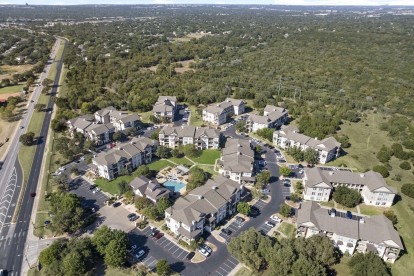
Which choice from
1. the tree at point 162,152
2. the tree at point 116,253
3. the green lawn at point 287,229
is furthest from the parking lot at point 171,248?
the tree at point 162,152

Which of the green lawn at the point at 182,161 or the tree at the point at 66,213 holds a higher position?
the tree at the point at 66,213

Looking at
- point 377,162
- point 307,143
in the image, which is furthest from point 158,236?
point 377,162

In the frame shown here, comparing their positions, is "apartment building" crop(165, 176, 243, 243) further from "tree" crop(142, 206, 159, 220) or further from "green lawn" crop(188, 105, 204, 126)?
"green lawn" crop(188, 105, 204, 126)

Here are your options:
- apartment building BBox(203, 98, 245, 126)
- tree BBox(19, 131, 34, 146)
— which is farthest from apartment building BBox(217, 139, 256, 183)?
tree BBox(19, 131, 34, 146)

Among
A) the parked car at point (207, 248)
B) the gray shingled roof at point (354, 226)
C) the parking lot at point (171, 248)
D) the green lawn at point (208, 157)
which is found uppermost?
the gray shingled roof at point (354, 226)

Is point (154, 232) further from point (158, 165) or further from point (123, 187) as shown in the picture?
point (158, 165)

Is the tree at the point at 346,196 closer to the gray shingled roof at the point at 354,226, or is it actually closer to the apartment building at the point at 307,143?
the gray shingled roof at the point at 354,226
